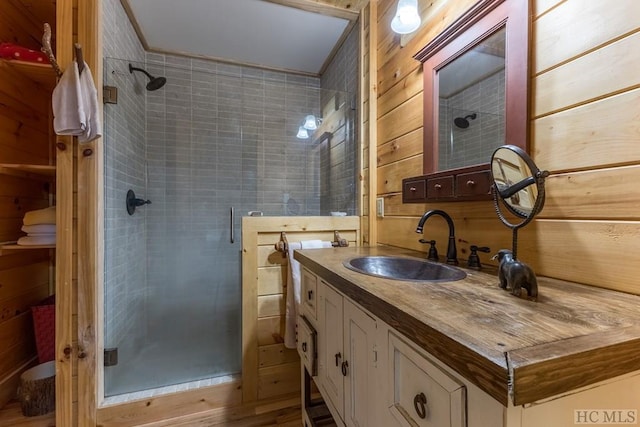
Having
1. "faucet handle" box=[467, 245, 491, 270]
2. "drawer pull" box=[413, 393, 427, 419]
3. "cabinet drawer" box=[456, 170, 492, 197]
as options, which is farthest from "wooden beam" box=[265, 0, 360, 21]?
"drawer pull" box=[413, 393, 427, 419]

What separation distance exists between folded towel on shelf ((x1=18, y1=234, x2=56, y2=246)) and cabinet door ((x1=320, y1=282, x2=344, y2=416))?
4.61 ft

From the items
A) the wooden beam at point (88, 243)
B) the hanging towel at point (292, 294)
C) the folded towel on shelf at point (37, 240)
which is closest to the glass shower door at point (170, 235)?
the wooden beam at point (88, 243)

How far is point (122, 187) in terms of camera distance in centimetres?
174

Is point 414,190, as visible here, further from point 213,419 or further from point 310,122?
point 213,419

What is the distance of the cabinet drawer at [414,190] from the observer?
1.22 metres

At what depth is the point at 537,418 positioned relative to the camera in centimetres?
38

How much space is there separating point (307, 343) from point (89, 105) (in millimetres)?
1436

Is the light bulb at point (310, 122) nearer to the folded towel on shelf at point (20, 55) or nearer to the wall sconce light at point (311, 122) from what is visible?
the wall sconce light at point (311, 122)

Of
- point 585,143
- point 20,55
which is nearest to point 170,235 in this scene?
point 20,55

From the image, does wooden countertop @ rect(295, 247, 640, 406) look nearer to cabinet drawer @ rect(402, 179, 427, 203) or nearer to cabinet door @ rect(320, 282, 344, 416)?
cabinet door @ rect(320, 282, 344, 416)

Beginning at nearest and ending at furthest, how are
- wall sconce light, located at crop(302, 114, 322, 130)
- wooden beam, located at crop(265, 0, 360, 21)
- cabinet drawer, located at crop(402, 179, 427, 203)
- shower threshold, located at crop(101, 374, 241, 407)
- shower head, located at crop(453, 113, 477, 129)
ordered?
shower head, located at crop(453, 113, 477, 129), cabinet drawer, located at crop(402, 179, 427, 203), shower threshold, located at crop(101, 374, 241, 407), wooden beam, located at crop(265, 0, 360, 21), wall sconce light, located at crop(302, 114, 322, 130)

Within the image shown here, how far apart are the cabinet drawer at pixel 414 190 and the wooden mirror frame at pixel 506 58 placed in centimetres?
6

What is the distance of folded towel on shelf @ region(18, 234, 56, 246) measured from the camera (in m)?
1.39

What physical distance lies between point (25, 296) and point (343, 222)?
200cm
